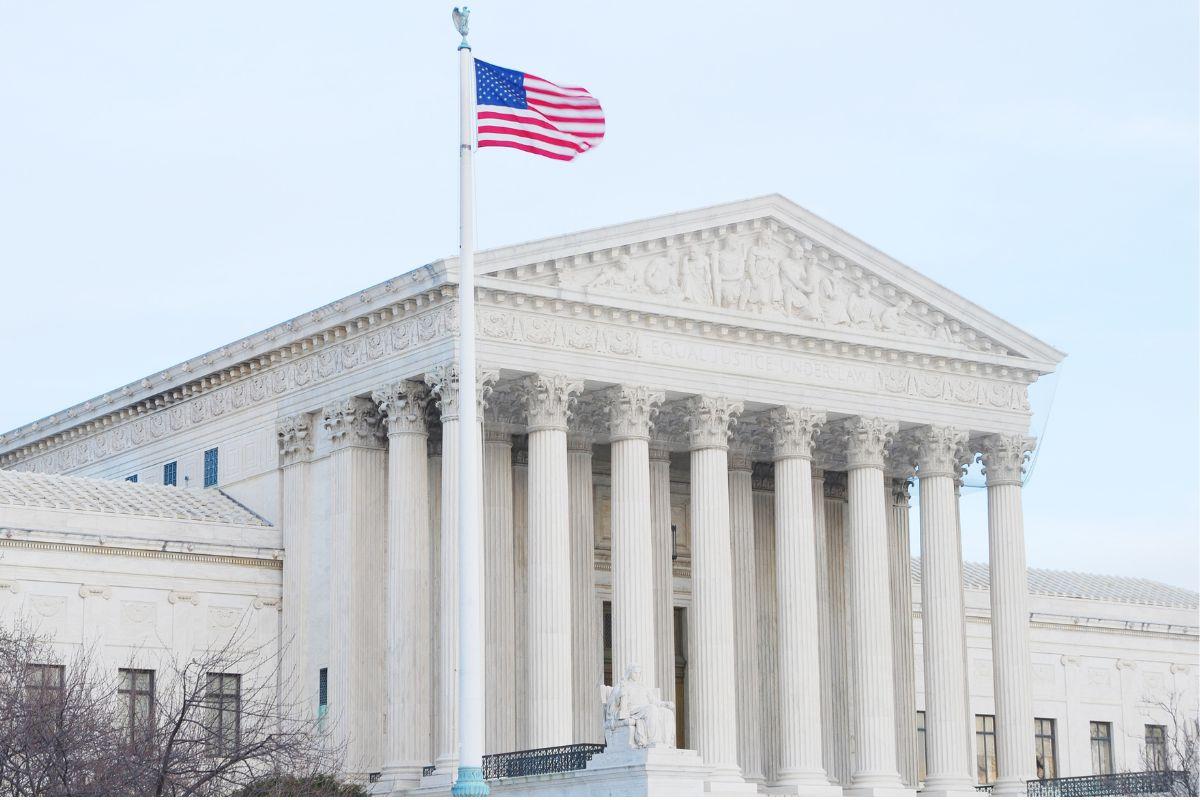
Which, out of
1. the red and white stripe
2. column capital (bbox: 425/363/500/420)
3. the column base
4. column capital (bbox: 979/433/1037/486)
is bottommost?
the column base

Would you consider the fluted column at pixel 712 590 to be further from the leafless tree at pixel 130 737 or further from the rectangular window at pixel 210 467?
the rectangular window at pixel 210 467

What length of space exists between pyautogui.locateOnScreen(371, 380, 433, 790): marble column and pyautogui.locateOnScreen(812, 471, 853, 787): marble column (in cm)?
1437

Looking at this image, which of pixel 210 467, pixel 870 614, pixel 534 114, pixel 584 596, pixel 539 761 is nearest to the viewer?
pixel 534 114

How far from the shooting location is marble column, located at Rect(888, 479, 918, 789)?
228ft

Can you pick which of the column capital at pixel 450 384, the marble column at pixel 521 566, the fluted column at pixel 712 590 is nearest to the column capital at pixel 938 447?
the fluted column at pixel 712 590

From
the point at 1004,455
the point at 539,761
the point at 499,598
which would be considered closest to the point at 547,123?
the point at 539,761

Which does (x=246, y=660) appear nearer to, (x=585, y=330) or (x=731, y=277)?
(x=585, y=330)

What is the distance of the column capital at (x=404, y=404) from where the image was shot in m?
59.3

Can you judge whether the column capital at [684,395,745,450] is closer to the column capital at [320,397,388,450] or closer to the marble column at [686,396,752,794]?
the marble column at [686,396,752,794]

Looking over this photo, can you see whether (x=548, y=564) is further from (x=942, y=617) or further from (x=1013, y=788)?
(x=1013, y=788)

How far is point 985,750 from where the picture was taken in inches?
2995

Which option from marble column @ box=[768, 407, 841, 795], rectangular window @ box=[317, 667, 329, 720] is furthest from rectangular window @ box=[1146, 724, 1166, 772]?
rectangular window @ box=[317, 667, 329, 720]

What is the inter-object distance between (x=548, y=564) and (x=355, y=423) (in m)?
7.11

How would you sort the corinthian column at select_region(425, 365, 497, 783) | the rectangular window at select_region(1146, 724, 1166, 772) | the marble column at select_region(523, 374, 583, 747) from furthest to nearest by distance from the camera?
1. the rectangular window at select_region(1146, 724, 1166, 772)
2. the marble column at select_region(523, 374, 583, 747)
3. the corinthian column at select_region(425, 365, 497, 783)
